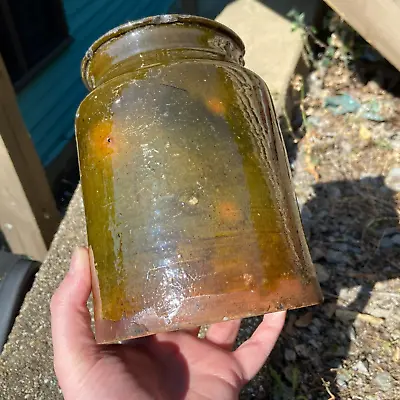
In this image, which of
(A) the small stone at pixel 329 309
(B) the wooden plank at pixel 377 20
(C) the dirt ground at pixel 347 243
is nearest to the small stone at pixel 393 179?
(C) the dirt ground at pixel 347 243

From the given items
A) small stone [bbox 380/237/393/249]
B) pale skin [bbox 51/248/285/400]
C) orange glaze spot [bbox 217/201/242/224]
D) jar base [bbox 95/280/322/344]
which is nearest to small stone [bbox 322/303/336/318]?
small stone [bbox 380/237/393/249]

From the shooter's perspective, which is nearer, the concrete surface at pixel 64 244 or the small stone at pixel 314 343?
the concrete surface at pixel 64 244

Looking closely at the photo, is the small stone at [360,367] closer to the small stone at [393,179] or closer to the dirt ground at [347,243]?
the dirt ground at [347,243]

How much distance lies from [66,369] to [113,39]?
3.05 feet

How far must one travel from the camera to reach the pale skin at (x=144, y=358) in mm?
1482

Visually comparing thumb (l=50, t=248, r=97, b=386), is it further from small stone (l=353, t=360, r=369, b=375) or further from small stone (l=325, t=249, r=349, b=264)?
small stone (l=325, t=249, r=349, b=264)

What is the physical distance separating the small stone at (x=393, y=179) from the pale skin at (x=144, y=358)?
4.18 ft

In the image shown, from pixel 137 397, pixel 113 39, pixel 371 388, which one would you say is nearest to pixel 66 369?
pixel 137 397

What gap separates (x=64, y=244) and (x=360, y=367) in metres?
1.40

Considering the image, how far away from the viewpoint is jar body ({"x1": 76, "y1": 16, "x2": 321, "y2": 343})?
4.10 ft

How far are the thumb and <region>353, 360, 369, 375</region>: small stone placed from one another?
3.58 feet

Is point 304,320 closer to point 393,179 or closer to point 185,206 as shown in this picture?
point 393,179

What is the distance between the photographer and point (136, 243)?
130cm

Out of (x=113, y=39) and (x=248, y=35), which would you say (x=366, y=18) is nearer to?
(x=113, y=39)
